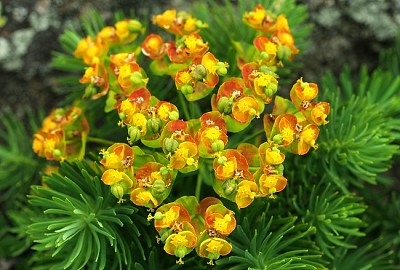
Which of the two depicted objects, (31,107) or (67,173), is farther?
(31,107)

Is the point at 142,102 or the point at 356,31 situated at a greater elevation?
the point at 142,102

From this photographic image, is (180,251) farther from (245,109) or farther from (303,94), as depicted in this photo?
(303,94)

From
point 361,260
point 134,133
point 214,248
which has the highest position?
point 134,133

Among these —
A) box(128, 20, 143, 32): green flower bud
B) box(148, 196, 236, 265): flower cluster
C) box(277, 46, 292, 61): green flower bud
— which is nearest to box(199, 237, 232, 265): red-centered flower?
box(148, 196, 236, 265): flower cluster

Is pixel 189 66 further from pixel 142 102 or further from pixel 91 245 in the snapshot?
pixel 91 245

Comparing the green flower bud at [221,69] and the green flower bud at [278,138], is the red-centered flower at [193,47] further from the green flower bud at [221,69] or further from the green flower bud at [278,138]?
the green flower bud at [278,138]

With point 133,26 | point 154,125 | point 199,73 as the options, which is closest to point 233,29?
point 133,26

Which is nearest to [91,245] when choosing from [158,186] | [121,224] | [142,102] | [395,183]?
[121,224]
